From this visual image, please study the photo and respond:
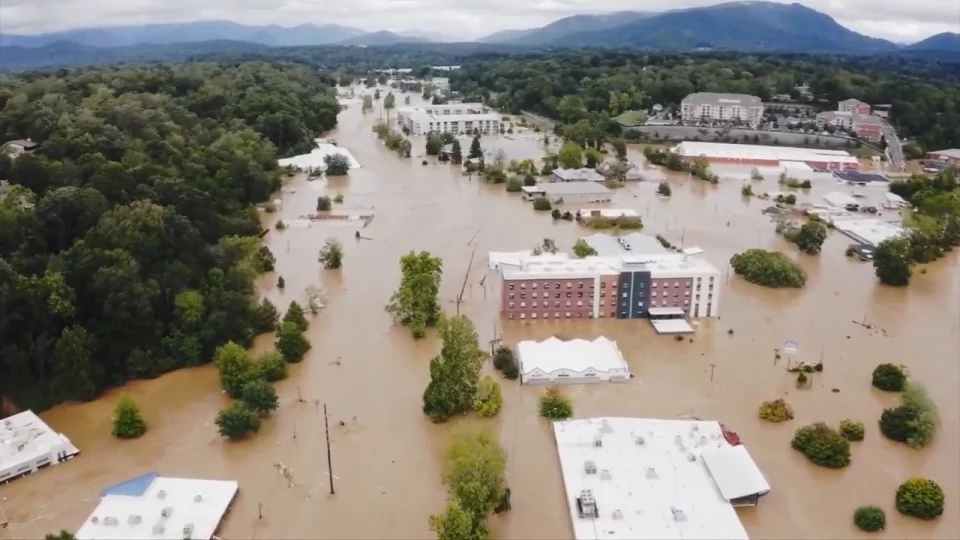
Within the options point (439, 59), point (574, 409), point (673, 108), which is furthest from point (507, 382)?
point (439, 59)

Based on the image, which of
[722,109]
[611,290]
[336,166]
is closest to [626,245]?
[611,290]

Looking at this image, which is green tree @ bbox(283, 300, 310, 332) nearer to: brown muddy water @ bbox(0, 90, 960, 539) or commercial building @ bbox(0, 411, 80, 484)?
brown muddy water @ bbox(0, 90, 960, 539)

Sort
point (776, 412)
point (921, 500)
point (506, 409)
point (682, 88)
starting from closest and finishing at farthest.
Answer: point (921, 500) → point (776, 412) → point (506, 409) → point (682, 88)

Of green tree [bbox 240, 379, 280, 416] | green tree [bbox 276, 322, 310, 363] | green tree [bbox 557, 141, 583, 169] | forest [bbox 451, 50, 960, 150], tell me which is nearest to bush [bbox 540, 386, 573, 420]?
green tree [bbox 240, 379, 280, 416]

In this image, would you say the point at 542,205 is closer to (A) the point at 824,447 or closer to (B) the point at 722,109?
(A) the point at 824,447

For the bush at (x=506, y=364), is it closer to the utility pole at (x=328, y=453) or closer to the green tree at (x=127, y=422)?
the utility pole at (x=328, y=453)

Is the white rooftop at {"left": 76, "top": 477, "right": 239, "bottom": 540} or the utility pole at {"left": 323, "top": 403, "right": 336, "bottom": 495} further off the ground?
the white rooftop at {"left": 76, "top": 477, "right": 239, "bottom": 540}

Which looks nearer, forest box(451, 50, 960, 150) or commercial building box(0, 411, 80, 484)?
commercial building box(0, 411, 80, 484)
